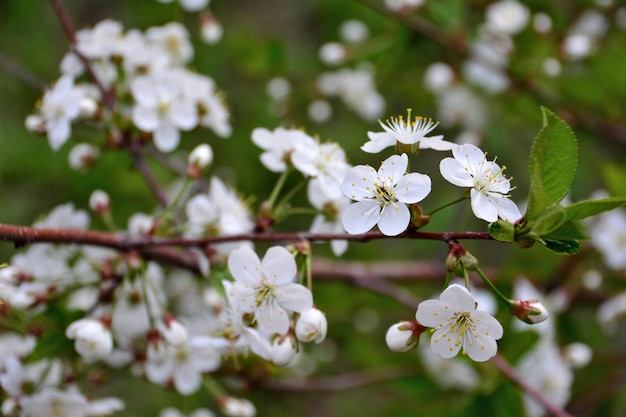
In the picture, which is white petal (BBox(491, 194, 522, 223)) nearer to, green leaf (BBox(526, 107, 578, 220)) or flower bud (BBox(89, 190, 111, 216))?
green leaf (BBox(526, 107, 578, 220))

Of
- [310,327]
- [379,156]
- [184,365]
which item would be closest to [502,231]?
[310,327]

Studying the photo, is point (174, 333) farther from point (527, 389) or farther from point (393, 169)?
point (527, 389)

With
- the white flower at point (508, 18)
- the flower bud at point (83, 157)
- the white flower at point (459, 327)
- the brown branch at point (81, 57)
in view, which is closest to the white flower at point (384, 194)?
the white flower at point (459, 327)

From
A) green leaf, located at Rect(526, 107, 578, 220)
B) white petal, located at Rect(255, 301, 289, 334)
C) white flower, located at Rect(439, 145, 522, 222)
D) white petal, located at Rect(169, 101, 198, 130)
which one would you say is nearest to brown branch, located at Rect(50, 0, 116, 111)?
white petal, located at Rect(169, 101, 198, 130)

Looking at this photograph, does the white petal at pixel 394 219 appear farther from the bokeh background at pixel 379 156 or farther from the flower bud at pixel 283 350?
the bokeh background at pixel 379 156

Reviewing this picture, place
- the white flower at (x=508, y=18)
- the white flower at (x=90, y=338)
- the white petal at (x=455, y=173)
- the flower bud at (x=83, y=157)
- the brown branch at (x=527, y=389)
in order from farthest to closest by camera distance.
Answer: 1. the white flower at (x=508, y=18)
2. the flower bud at (x=83, y=157)
3. the brown branch at (x=527, y=389)
4. the white flower at (x=90, y=338)
5. the white petal at (x=455, y=173)
